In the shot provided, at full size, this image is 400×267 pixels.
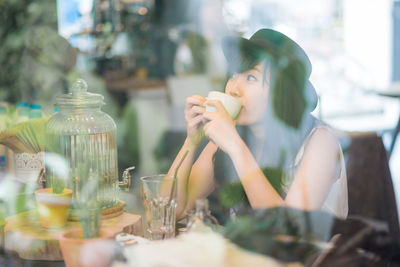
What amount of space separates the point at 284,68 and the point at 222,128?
8.2 inches

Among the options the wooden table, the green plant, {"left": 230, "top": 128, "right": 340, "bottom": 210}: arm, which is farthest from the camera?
the wooden table

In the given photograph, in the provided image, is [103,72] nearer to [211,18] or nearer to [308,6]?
[211,18]

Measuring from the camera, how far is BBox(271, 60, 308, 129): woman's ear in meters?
1.00

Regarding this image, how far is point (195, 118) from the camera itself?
42.2 inches

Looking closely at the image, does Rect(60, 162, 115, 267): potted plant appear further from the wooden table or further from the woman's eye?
the wooden table

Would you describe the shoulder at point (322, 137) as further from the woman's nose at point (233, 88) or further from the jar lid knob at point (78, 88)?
the jar lid knob at point (78, 88)

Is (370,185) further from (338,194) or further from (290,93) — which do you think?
(290,93)

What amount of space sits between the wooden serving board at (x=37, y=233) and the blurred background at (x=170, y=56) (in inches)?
9.1

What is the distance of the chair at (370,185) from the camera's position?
1.16 meters

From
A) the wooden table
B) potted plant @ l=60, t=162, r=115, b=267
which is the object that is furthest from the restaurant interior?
the wooden table

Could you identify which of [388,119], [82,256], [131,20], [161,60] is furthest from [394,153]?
[82,256]

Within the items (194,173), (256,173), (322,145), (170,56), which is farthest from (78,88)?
(170,56)

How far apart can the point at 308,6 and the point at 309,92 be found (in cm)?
28

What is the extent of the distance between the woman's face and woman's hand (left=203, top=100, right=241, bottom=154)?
35 mm
